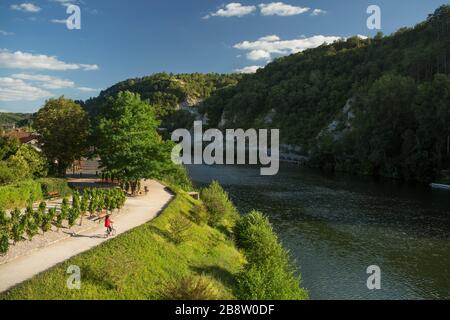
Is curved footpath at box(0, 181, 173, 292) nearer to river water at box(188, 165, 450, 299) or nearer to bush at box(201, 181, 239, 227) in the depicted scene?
bush at box(201, 181, 239, 227)

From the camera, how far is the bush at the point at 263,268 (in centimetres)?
2350

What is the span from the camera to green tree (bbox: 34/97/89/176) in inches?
1874

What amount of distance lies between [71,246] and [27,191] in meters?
12.8

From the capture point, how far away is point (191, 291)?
18219 millimetres

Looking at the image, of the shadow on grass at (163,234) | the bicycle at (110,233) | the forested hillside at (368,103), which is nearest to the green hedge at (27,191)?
the bicycle at (110,233)

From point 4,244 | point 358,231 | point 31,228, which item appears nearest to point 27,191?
point 31,228

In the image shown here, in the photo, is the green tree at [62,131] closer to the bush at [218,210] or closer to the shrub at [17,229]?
the bush at [218,210]

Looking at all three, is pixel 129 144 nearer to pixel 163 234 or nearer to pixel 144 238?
pixel 163 234

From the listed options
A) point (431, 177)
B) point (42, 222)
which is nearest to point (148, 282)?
point (42, 222)

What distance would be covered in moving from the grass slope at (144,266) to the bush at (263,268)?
0.95 m

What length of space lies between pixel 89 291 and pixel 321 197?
1784 inches

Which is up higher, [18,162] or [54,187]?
[18,162]

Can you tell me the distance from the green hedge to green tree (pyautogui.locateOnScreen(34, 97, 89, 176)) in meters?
7.33

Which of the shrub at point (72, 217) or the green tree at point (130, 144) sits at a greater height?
the green tree at point (130, 144)
